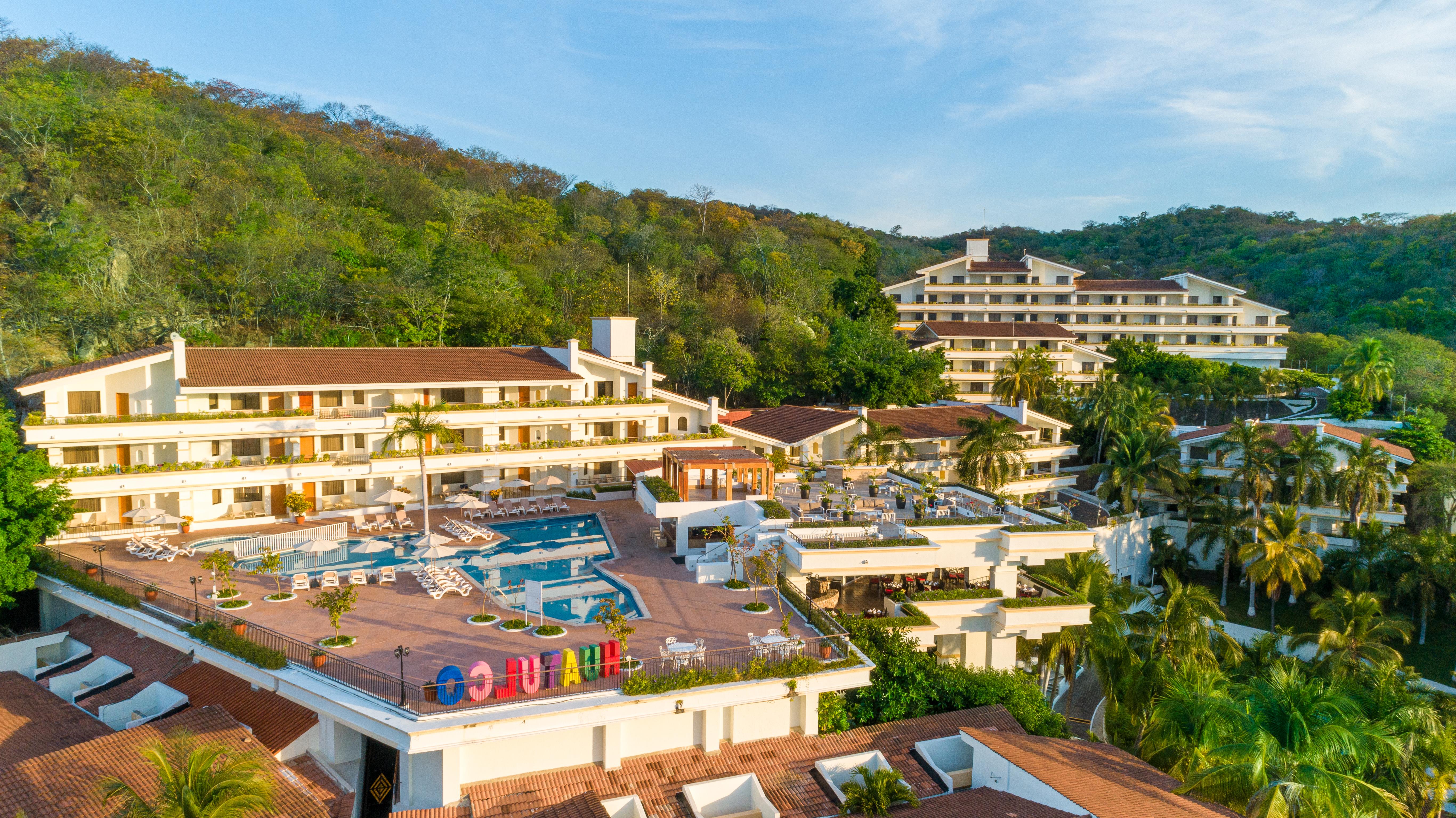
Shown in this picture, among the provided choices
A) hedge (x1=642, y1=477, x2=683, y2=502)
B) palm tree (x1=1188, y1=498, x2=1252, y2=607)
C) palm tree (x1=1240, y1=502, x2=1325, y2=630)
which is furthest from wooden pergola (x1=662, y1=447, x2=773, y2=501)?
palm tree (x1=1188, y1=498, x2=1252, y2=607)

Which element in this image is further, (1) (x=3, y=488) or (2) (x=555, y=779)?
(1) (x=3, y=488)

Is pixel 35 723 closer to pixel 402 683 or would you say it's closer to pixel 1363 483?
pixel 402 683

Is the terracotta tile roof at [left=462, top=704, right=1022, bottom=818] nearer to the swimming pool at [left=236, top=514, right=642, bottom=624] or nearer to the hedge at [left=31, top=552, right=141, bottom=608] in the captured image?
the swimming pool at [left=236, top=514, right=642, bottom=624]


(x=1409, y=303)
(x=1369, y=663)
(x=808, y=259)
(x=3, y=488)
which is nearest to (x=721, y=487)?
(x=3, y=488)

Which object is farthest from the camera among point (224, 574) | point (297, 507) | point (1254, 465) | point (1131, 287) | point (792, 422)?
point (1131, 287)

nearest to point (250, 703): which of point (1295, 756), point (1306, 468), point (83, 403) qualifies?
point (83, 403)

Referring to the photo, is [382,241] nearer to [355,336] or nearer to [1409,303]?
[355,336]

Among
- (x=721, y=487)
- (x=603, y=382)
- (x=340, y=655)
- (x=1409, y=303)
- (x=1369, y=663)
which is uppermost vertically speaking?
(x=1409, y=303)
